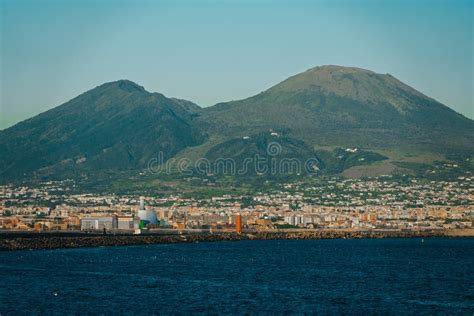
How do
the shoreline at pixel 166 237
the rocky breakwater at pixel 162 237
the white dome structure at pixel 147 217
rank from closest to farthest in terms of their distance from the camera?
the rocky breakwater at pixel 162 237 < the shoreline at pixel 166 237 < the white dome structure at pixel 147 217

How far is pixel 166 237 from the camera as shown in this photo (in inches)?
5458

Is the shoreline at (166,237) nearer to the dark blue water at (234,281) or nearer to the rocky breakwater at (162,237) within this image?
the rocky breakwater at (162,237)

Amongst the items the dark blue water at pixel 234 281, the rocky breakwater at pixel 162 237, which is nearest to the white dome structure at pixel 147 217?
the rocky breakwater at pixel 162 237

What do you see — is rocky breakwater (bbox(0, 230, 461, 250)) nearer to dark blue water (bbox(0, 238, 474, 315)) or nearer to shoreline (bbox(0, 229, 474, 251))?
shoreline (bbox(0, 229, 474, 251))

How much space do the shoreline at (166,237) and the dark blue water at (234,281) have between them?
24.9ft

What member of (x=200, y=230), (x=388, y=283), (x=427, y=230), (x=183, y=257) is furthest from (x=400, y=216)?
(x=388, y=283)

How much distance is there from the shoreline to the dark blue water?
760 centimetres

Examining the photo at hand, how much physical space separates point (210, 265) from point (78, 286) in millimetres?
22303

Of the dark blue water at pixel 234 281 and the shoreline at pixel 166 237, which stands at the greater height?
the shoreline at pixel 166 237

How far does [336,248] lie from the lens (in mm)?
123938

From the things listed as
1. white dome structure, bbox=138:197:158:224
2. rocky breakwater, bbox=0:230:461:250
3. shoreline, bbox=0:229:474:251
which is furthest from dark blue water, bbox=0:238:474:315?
white dome structure, bbox=138:197:158:224

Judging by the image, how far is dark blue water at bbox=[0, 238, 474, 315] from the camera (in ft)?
192

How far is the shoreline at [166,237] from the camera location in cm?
11900

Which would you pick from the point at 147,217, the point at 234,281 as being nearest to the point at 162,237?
the point at 147,217
